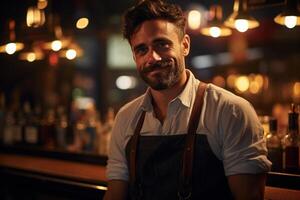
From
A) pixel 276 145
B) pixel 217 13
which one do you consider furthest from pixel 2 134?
pixel 276 145

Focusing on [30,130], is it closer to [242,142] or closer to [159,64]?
[159,64]

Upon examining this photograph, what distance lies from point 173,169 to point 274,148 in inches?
27.1

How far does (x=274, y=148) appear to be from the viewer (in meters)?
2.24

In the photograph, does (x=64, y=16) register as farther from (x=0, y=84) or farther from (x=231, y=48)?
(x=231, y=48)

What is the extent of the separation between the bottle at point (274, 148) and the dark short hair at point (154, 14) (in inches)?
29.8

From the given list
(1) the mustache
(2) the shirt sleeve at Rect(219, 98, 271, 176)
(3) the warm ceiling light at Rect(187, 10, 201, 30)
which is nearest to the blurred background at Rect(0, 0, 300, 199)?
(3) the warm ceiling light at Rect(187, 10, 201, 30)

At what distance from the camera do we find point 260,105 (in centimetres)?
645

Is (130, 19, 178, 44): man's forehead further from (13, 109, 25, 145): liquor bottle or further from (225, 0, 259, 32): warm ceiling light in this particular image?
(13, 109, 25, 145): liquor bottle

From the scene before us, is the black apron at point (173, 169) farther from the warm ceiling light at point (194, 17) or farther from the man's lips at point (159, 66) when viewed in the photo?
the warm ceiling light at point (194, 17)

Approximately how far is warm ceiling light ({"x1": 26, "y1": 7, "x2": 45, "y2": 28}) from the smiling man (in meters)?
1.76

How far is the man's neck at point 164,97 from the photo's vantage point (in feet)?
6.55

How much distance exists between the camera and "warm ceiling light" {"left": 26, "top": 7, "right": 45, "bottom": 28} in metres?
3.56

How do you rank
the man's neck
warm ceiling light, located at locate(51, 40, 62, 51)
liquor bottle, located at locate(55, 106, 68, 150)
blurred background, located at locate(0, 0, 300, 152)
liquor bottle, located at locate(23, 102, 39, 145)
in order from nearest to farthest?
1. the man's neck
2. warm ceiling light, located at locate(51, 40, 62, 51)
3. liquor bottle, located at locate(55, 106, 68, 150)
4. liquor bottle, located at locate(23, 102, 39, 145)
5. blurred background, located at locate(0, 0, 300, 152)

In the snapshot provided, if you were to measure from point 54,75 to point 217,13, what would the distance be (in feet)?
10.5
